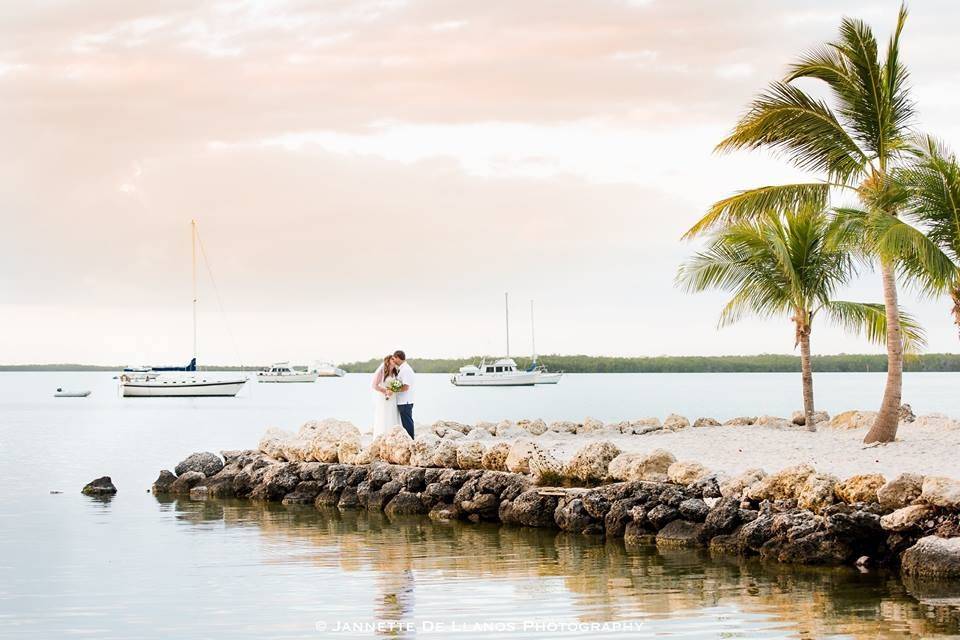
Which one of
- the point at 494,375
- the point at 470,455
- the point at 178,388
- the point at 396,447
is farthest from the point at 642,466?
the point at 494,375

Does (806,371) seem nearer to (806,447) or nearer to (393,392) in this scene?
(806,447)

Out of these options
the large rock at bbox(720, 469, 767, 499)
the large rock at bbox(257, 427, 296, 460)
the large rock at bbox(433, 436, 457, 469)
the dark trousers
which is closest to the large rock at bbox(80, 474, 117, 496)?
the large rock at bbox(257, 427, 296, 460)

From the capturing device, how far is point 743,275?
895 inches

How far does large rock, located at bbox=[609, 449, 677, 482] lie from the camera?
16.2m

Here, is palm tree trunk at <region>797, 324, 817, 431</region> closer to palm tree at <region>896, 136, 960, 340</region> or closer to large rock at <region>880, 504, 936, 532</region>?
palm tree at <region>896, 136, 960, 340</region>

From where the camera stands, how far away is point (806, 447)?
19062mm

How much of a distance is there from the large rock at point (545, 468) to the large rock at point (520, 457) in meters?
0.16

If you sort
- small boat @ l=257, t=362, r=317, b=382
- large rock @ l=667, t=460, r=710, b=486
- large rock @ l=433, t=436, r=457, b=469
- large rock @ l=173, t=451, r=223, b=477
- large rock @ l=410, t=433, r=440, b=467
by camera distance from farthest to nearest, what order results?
small boat @ l=257, t=362, r=317, b=382 < large rock @ l=173, t=451, r=223, b=477 < large rock @ l=410, t=433, r=440, b=467 < large rock @ l=433, t=436, r=457, b=469 < large rock @ l=667, t=460, r=710, b=486

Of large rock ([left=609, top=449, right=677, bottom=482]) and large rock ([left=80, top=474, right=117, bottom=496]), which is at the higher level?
large rock ([left=609, top=449, right=677, bottom=482])

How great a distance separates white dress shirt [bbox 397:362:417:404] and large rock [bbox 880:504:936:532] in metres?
10.5

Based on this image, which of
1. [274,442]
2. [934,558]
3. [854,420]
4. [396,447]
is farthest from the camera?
[274,442]

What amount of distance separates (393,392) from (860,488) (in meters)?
10.2

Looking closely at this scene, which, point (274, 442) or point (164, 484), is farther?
point (164, 484)

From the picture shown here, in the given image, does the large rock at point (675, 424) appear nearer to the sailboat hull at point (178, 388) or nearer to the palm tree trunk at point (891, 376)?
the palm tree trunk at point (891, 376)
